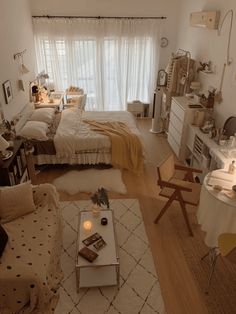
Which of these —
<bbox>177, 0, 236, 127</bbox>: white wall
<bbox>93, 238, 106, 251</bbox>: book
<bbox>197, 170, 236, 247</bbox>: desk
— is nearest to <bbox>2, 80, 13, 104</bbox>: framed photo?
<bbox>93, 238, 106, 251</bbox>: book

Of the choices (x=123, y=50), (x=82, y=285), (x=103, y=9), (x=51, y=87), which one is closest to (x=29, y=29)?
(x=51, y=87)

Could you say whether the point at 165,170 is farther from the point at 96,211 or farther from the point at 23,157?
the point at 23,157

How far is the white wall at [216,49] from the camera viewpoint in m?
3.74

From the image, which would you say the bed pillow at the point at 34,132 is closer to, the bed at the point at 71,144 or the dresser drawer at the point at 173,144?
the bed at the point at 71,144

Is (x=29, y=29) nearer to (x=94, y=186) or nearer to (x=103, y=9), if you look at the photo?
(x=103, y=9)

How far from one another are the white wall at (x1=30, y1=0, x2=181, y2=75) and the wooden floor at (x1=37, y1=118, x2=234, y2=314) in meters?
3.51

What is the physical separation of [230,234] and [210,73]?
300 cm

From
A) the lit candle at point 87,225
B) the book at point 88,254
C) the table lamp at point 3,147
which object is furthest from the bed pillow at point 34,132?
the book at point 88,254

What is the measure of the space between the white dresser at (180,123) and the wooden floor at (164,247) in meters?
0.43

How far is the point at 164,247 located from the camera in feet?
9.77

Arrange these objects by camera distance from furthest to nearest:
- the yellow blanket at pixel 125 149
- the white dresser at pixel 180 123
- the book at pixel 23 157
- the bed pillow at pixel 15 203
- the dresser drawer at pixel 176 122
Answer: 1. the dresser drawer at pixel 176 122
2. the white dresser at pixel 180 123
3. the yellow blanket at pixel 125 149
4. the book at pixel 23 157
5. the bed pillow at pixel 15 203

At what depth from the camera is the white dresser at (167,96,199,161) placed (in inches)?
173

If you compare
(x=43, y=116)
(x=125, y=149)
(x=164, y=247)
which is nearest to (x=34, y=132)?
(x=43, y=116)

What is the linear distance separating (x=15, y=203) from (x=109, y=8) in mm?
5164
